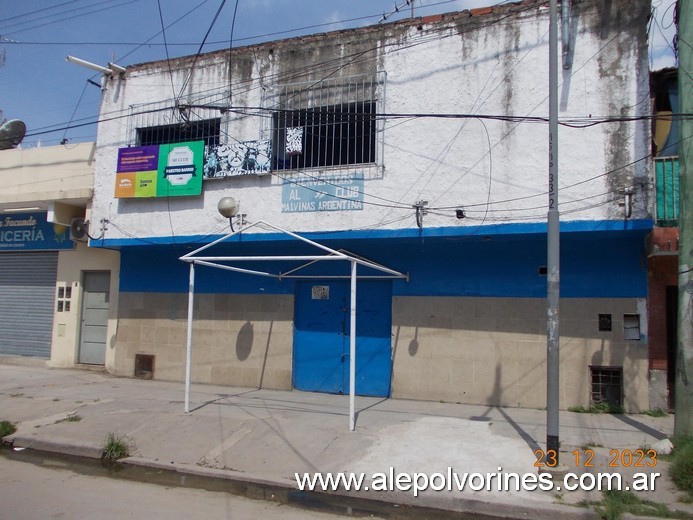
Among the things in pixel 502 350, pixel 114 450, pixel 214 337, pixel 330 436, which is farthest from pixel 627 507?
pixel 214 337

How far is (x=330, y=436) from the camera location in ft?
25.1

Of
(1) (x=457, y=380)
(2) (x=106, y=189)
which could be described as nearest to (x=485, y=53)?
(1) (x=457, y=380)

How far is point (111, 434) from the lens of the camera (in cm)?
779

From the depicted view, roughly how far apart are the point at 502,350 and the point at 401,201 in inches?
129

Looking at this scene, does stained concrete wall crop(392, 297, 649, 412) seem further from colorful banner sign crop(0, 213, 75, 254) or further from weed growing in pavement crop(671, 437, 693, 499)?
colorful banner sign crop(0, 213, 75, 254)

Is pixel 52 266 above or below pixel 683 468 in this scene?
above

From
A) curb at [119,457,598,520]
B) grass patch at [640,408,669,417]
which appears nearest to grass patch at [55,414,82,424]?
curb at [119,457,598,520]

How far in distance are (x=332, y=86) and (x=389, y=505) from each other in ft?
26.4

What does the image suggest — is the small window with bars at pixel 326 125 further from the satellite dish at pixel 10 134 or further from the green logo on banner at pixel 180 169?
the satellite dish at pixel 10 134

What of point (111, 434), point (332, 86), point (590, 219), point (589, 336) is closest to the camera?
point (111, 434)

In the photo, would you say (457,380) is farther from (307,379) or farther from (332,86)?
(332,86)

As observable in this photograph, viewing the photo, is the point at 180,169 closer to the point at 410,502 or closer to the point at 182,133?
the point at 182,133

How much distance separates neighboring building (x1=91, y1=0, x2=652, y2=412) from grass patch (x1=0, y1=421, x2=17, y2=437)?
4.18 meters

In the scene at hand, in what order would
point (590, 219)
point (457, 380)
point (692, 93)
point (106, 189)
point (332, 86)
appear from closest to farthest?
point (692, 93), point (590, 219), point (457, 380), point (332, 86), point (106, 189)
